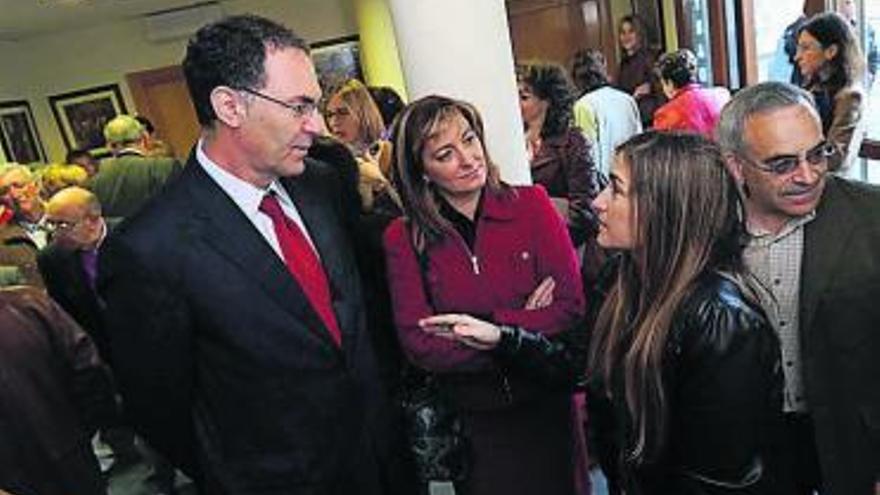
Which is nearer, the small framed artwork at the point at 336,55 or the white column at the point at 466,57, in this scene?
the white column at the point at 466,57

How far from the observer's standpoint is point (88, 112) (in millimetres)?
7902

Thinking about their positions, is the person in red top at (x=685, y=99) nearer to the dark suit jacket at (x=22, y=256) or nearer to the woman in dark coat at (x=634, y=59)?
the woman in dark coat at (x=634, y=59)

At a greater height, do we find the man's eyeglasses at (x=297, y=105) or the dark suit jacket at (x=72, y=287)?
the man's eyeglasses at (x=297, y=105)

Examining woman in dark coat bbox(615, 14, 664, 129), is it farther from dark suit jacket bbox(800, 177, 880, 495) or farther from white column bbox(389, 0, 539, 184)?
dark suit jacket bbox(800, 177, 880, 495)

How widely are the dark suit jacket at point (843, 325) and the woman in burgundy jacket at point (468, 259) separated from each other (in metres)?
0.54

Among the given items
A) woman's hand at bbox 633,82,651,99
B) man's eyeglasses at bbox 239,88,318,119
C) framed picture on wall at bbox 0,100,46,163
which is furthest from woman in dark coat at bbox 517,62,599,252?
framed picture on wall at bbox 0,100,46,163

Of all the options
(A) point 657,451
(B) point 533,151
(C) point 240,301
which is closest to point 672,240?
(A) point 657,451

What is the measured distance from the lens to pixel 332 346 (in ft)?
4.82

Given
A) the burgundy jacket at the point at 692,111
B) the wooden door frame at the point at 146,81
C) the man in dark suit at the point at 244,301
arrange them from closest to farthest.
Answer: the man in dark suit at the point at 244,301
the burgundy jacket at the point at 692,111
the wooden door frame at the point at 146,81

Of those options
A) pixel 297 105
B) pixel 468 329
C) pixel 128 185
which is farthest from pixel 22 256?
pixel 468 329

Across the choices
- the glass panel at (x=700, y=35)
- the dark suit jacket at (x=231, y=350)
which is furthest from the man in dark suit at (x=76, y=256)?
the glass panel at (x=700, y=35)

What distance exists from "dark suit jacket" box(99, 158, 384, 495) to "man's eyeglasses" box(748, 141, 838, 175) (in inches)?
35.6

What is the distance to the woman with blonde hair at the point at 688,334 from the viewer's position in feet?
4.05

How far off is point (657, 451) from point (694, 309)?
0.30 m
